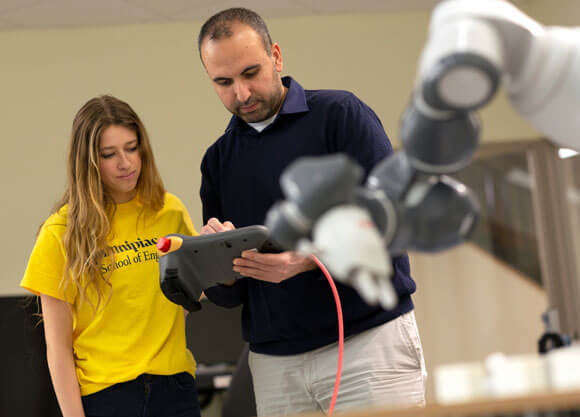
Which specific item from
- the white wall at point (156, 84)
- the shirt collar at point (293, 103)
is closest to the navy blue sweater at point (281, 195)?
the shirt collar at point (293, 103)

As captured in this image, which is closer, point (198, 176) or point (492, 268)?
point (198, 176)

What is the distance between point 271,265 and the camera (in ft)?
4.10

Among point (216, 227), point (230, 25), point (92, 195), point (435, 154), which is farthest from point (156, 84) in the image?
point (435, 154)

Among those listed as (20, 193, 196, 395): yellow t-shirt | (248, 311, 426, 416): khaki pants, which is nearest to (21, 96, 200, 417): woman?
(20, 193, 196, 395): yellow t-shirt

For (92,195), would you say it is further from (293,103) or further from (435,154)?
(435,154)

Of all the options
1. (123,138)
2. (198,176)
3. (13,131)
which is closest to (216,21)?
(123,138)

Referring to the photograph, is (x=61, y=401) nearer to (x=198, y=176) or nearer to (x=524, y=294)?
(x=198, y=176)

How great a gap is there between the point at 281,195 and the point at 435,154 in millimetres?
782

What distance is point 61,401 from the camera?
145cm

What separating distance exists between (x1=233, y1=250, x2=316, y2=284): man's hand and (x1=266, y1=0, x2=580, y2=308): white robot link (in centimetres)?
57

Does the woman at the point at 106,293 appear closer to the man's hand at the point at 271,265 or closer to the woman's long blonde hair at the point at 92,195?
the woman's long blonde hair at the point at 92,195

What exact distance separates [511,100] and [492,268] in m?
4.25

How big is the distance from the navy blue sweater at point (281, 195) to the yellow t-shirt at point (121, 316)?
15cm

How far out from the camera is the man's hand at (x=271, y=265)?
125cm
